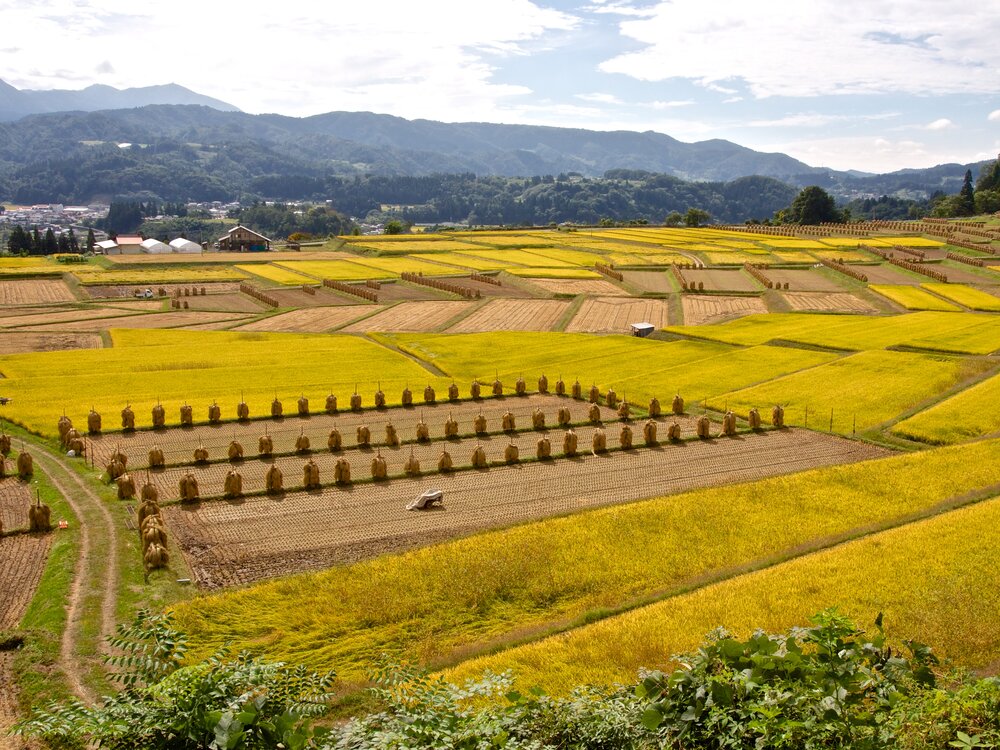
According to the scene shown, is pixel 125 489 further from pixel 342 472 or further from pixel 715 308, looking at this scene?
pixel 715 308

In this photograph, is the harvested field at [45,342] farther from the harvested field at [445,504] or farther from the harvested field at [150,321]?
the harvested field at [445,504]

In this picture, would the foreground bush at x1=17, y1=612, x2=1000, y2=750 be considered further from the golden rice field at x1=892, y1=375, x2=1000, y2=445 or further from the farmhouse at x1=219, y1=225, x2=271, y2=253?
the farmhouse at x1=219, y1=225, x2=271, y2=253

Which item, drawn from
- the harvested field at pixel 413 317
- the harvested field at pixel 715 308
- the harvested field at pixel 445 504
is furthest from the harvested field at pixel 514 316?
the harvested field at pixel 445 504

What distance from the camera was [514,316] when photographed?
8462cm

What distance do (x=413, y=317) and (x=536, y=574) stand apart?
201 ft

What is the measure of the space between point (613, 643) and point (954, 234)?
158457mm

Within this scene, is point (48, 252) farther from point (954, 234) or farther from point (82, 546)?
point (954, 234)

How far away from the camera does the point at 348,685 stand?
61.7 ft

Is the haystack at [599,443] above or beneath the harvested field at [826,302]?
beneath

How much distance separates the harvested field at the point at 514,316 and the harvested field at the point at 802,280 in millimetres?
30705

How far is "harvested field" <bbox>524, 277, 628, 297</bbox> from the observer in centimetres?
9969

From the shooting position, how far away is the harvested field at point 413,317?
78.2m

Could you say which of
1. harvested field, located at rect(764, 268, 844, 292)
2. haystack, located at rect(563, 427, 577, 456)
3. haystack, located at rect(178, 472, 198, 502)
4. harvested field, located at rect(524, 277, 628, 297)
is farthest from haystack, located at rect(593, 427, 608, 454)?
harvested field, located at rect(764, 268, 844, 292)

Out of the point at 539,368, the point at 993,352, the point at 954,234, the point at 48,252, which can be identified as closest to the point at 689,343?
the point at 539,368
